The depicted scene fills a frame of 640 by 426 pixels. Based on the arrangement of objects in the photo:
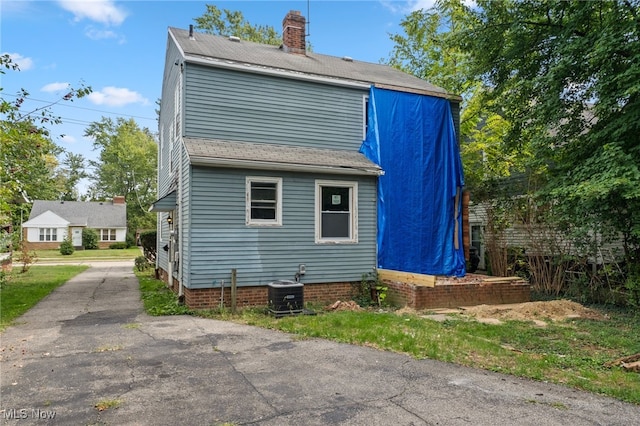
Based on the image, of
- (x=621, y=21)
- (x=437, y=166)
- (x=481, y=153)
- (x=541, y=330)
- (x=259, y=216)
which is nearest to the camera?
(x=541, y=330)

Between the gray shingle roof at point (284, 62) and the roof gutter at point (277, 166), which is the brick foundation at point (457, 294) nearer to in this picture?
the roof gutter at point (277, 166)

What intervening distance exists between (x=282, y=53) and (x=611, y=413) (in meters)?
12.4

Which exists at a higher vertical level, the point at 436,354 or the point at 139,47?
the point at 139,47

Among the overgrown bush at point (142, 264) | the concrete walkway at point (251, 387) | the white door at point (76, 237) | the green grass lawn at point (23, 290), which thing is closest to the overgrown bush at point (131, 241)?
the white door at point (76, 237)

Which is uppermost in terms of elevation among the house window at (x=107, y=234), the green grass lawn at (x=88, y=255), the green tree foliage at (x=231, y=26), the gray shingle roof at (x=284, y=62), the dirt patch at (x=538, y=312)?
the green tree foliage at (x=231, y=26)

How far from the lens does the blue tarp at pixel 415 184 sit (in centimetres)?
1105

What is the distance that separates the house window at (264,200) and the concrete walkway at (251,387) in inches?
130

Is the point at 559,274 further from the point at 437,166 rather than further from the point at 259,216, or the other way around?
the point at 259,216

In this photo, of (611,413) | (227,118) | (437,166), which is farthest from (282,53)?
(611,413)

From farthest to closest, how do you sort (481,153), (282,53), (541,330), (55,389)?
(481,153) → (282,53) → (541,330) → (55,389)

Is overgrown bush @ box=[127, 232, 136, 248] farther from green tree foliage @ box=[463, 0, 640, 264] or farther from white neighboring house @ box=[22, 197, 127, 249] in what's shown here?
green tree foliage @ box=[463, 0, 640, 264]

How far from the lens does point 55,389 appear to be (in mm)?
4473

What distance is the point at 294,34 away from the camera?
1397 centimetres

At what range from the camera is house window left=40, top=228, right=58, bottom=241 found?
136 ft
